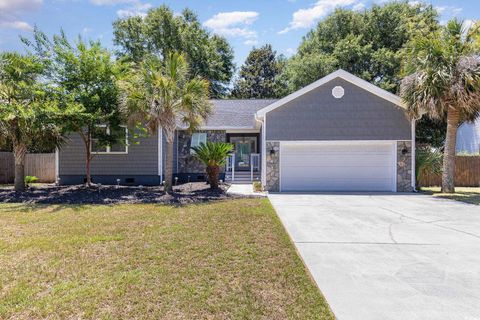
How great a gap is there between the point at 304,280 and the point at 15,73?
42.5ft

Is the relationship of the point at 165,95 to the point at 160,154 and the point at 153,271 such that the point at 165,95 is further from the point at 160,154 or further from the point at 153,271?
the point at 153,271

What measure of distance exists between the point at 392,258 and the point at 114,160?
13408 millimetres

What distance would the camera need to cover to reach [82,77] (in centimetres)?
1114

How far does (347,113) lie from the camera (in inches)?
515

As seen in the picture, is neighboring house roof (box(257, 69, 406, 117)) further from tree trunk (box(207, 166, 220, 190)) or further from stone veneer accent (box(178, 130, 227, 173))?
stone veneer accent (box(178, 130, 227, 173))

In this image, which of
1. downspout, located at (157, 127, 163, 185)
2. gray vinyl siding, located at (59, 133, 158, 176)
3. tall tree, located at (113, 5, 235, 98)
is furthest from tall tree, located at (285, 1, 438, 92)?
gray vinyl siding, located at (59, 133, 158, 176)

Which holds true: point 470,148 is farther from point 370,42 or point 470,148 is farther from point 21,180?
point 21,180

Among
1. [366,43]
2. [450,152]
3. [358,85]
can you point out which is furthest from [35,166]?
[366,43]

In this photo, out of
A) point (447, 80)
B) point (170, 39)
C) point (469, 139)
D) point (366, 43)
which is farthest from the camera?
point (170, 39)

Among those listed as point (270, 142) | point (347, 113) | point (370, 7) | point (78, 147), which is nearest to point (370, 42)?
point (370, 7)

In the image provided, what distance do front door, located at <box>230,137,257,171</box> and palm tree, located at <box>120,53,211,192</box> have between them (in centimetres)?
648

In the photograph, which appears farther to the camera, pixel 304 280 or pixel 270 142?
pixel 270 142

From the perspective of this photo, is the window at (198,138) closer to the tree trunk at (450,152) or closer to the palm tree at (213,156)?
the palm tree at (213,156)

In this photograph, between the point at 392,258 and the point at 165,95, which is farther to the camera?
the point at 165,95
